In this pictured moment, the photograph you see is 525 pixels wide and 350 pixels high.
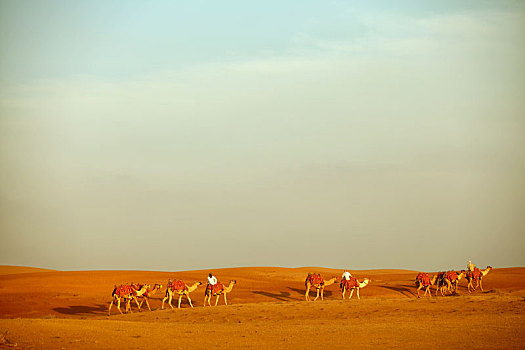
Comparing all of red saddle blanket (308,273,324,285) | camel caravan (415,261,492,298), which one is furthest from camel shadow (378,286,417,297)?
red saddle blanket (308,273,324,285)

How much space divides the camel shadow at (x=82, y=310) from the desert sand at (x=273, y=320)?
57 millimetres

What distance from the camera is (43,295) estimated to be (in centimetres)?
4722

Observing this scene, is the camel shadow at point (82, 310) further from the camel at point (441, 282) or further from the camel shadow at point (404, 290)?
the camel at point (441, 282)

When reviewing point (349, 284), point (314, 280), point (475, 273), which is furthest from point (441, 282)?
point (314, 280)

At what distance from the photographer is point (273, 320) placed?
111 feet

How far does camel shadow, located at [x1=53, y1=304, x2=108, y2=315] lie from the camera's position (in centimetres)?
4119

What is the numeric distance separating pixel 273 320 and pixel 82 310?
1375 centimetres

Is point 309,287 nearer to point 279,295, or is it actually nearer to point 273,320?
point 279,295

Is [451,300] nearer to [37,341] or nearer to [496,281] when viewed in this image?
[496,281]

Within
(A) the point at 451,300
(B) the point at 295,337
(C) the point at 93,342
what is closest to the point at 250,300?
(A) the point at 451,300

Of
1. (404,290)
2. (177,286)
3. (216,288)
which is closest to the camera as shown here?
(177,286)

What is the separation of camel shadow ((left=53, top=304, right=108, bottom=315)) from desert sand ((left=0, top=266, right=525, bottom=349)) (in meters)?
0.06

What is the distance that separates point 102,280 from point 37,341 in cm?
3554

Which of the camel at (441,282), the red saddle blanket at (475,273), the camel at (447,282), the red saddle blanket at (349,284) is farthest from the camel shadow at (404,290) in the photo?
the red saddle blanket at (349,284)
